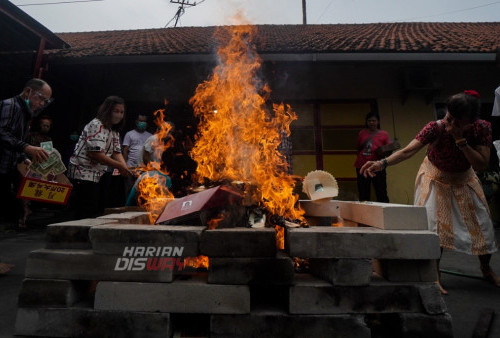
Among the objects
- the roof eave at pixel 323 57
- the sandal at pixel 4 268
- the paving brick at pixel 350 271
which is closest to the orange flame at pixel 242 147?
the paving brick at pixel 350 271

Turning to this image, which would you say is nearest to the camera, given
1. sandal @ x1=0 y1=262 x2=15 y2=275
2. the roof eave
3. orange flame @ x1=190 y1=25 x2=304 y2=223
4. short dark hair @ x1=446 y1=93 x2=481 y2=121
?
short dark hair @ x1=446 y1=93 x2=481 y2=121

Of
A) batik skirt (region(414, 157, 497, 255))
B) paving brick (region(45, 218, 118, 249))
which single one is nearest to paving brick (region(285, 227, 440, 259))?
paving brick (region(45, 218, 118, 249))

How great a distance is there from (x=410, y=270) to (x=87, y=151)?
10.4ft

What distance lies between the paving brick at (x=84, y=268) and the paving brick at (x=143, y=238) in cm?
6

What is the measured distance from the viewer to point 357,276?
5.64 feet

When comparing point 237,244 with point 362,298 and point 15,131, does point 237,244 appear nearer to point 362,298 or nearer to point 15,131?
point 362,298

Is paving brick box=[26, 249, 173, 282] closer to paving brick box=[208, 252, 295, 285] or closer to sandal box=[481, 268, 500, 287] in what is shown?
paving brick box=[208, 252, 295, 285]

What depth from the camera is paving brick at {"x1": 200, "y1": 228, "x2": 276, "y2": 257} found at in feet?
5.66

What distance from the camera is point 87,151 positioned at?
3.28m

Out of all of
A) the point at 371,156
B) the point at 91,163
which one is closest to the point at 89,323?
the point at 91,163

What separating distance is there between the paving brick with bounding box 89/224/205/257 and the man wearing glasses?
1.59 meters

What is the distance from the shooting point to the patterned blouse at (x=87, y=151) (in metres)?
3.24

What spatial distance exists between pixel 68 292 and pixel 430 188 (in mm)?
3216

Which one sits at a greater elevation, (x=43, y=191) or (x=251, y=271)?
(x=43, y=191)
